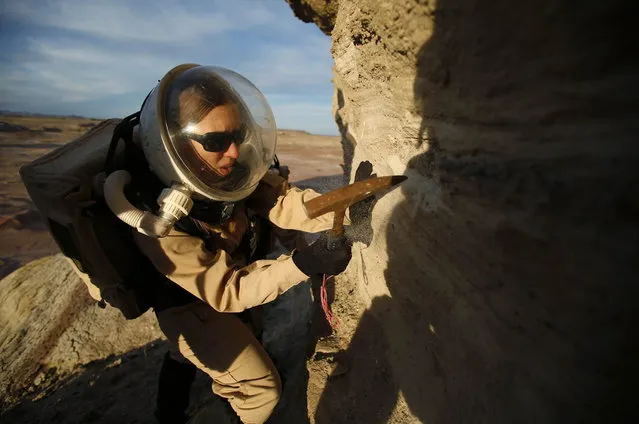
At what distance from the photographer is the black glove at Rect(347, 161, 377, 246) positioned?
189 cm

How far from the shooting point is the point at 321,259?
166 cm

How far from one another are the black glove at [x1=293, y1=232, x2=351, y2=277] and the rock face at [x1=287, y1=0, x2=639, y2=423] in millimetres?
324

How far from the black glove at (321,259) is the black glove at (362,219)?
20 centimetres

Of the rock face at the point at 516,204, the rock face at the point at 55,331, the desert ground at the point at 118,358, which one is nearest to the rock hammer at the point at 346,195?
the rock face at the point at 516,204

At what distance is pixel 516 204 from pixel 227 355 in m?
1.96

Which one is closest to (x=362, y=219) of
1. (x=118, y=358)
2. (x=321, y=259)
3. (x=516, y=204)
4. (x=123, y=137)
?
(x=321, y=259)

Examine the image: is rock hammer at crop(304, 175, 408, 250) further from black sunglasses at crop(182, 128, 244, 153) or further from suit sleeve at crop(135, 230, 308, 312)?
black sunglasses at crop(182, 128, 244, 153)

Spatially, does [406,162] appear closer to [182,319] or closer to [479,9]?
[479,9]

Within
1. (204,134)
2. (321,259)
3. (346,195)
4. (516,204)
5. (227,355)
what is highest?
(204,134)

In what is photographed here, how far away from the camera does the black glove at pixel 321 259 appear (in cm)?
165

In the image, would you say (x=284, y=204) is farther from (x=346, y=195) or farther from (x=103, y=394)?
(x=103, y=394)

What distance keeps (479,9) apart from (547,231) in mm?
703

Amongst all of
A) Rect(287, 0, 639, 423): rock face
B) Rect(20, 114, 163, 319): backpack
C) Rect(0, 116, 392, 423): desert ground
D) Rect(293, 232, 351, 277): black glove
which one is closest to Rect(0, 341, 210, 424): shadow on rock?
Rect(0, 116, 392, 423): desert ground

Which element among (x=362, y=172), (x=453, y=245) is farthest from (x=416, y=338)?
(x=362, y=172)
